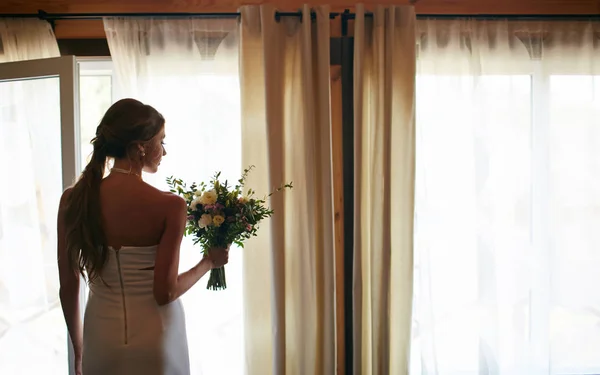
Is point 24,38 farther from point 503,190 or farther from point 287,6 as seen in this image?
point 503,190

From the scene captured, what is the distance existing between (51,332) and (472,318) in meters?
2.09

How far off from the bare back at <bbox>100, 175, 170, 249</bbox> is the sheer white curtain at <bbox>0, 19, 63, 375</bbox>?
941 mm

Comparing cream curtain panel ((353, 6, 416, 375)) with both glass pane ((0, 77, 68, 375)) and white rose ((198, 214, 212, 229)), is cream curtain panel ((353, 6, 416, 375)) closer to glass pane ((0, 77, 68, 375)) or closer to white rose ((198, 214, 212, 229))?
white rose ((198, 214, 212, 229))

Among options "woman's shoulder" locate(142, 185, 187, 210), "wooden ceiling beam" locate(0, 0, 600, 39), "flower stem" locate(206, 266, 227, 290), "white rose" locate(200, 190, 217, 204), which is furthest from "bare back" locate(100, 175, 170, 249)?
"wooden ceiling beam" locate(0, 0, 600, 39)

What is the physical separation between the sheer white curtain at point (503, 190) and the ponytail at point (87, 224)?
1.53 meters

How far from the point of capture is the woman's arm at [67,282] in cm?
148

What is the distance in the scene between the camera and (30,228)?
2211 mm

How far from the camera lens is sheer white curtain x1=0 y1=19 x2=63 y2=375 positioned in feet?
7.13

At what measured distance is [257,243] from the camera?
2.29 meters

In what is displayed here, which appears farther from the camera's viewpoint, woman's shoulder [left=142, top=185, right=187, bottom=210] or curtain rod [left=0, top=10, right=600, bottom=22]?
curtain rod [left=0, top=10, right=600, bottom=22]

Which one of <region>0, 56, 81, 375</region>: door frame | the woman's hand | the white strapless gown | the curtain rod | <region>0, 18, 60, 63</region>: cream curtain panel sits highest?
the curtain rod

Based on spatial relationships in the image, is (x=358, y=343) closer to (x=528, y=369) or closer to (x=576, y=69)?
(x=528, y=369)

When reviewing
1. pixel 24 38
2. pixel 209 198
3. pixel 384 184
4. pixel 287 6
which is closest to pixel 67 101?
pixel 24 38

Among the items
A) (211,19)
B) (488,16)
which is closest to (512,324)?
(488,16)
